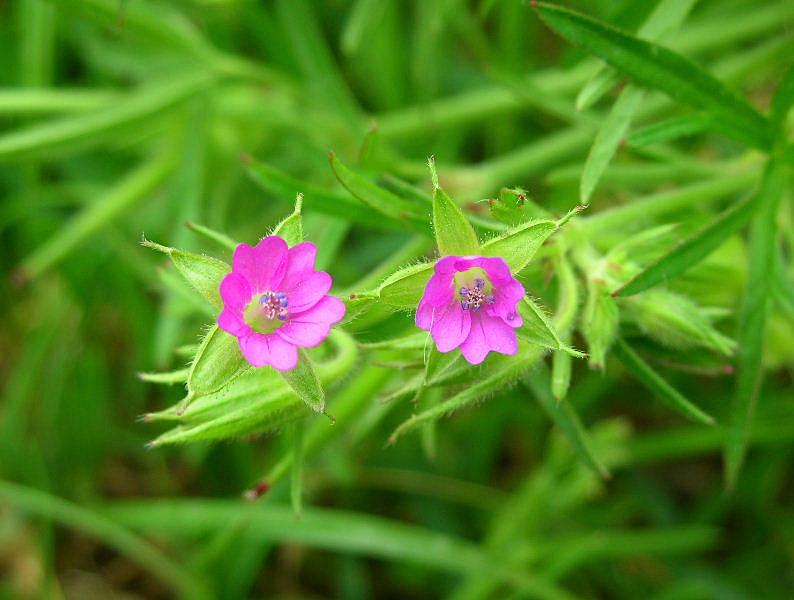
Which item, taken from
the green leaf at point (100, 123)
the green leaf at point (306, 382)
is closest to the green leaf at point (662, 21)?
the green leaf at point (306, 382)

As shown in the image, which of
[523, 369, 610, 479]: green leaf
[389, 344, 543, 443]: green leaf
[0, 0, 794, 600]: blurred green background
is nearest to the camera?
[389, 344, 543, 443]: green leaf

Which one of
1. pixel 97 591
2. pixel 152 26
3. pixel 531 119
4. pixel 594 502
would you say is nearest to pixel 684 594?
pixel 594 502

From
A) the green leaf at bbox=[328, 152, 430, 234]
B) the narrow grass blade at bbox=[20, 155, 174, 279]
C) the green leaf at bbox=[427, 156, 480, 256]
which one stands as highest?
the narrow grass blade at bbox=[20, 155, 174, 279]

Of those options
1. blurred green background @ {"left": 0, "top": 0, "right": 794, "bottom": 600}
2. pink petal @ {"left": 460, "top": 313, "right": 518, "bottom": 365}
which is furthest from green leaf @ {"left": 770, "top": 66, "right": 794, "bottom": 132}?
pink petal @ {"left": 460, "top": 313, "right": 518, "bottom": 365}

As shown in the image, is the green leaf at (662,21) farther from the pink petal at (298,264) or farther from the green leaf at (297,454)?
the green leaf at (297,454)

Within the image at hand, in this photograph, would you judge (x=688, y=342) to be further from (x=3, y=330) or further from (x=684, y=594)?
(x=3, y=330)

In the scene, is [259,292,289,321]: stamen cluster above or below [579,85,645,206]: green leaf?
below

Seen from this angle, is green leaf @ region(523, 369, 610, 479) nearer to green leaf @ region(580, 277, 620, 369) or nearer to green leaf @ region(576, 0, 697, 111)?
green leaf @ region(580, 277, 620, 369)
